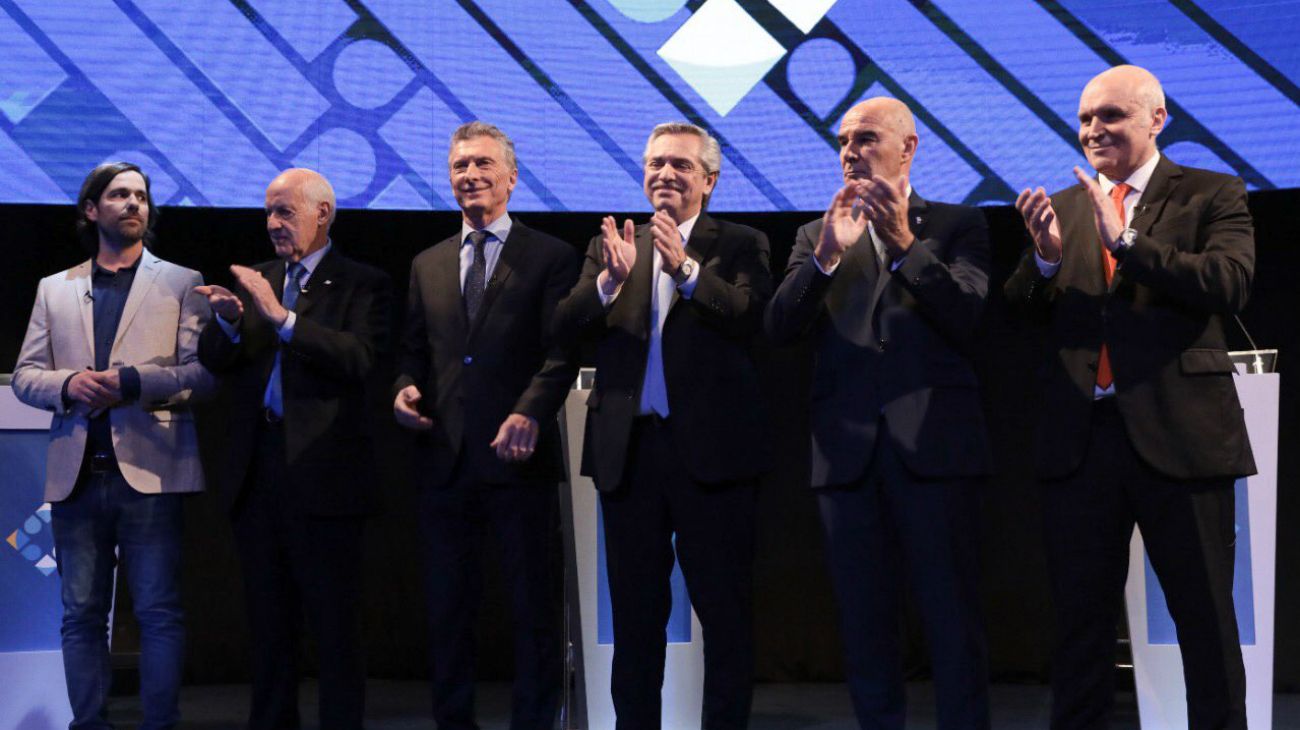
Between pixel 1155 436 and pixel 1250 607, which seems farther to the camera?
pixel 1250 607

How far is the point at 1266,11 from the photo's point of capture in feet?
13.8

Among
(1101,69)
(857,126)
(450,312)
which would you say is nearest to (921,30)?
(1101,69)

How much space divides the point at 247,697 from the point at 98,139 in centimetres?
203

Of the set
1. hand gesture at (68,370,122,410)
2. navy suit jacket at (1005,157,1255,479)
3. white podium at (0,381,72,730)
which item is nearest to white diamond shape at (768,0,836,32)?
navy suit jacket at (1005,157,1255,479)

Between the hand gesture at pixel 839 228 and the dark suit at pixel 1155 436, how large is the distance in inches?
17.5

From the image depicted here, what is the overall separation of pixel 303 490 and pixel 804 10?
2.34 m

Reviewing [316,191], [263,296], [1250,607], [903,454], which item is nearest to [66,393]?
[263,296]

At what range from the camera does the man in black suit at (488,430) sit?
3.28 m

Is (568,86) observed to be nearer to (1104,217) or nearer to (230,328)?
(230,328)

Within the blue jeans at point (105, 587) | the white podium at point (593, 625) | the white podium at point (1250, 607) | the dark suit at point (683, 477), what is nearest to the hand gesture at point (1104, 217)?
the dark suit at point (683, 477)

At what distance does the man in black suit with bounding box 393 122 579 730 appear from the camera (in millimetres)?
3275

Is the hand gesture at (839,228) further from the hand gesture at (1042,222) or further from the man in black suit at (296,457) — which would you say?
the man in black suit at (296,457)

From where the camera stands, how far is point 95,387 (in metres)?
3.41

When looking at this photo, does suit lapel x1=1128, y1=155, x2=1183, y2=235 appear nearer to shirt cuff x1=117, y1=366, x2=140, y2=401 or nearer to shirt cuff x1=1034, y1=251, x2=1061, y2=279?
shirt cuff x1=1034, y1=251, x2=1061, y2=279
